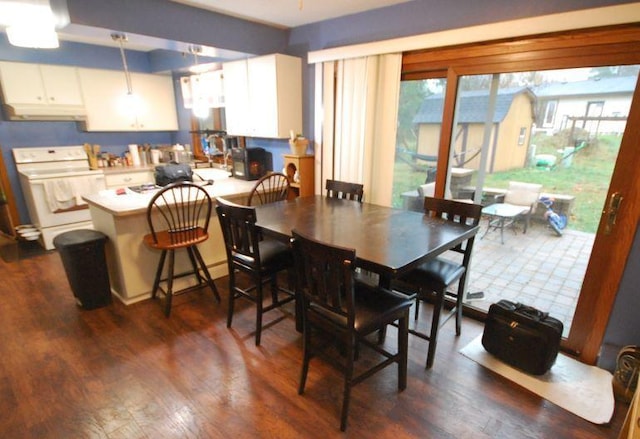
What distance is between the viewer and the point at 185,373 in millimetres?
2078

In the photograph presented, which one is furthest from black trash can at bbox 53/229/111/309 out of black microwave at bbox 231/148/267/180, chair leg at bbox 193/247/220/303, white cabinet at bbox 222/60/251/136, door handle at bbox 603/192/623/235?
door handle at bbox 603/192/623/235

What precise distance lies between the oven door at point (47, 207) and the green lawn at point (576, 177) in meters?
3.77

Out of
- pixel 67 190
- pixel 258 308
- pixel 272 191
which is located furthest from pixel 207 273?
pixel 67 190

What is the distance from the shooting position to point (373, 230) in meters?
2.11

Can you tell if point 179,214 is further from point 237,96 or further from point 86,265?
point 237,96

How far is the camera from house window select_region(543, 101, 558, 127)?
8.57 feet

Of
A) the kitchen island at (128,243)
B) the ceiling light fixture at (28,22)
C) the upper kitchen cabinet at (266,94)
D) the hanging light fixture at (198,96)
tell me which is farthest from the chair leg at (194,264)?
the hanging light fixture at (198,96)

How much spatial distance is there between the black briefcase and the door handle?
64 cm

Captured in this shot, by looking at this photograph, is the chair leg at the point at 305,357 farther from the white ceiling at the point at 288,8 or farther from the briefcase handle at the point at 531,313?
the white ceiling at the point at 288,8

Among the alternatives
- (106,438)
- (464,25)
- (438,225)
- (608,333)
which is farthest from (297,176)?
(608,333)

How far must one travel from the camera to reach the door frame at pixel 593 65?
6.05 ft

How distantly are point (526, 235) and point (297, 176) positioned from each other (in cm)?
277

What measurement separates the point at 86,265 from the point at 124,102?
3.00 meters

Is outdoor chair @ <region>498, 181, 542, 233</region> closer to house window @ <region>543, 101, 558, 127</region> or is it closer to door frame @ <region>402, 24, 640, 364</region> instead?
house window @ <region>543, 101, 558, 127</region>
